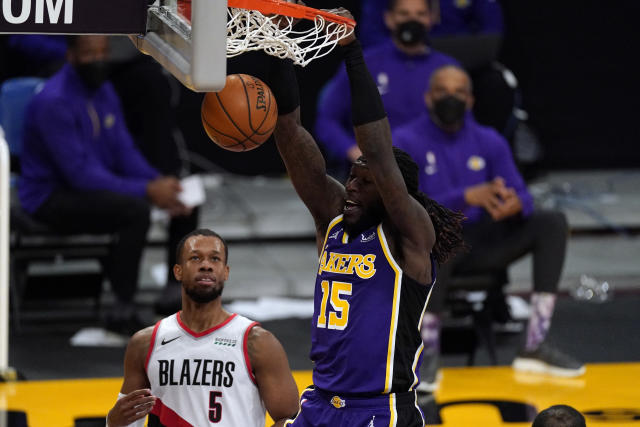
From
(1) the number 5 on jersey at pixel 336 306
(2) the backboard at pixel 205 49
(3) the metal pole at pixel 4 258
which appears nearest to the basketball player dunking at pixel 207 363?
(1) the number 5 on jersey at pixel 336 306

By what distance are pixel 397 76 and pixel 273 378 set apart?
3.70 m

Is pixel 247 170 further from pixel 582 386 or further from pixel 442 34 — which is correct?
pixel 582 386

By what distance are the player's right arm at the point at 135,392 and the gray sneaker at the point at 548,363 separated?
9.31 ft

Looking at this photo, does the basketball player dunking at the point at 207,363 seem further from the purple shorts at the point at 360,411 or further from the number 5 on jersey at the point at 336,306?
the number 5 on jersey at the point at 336,306

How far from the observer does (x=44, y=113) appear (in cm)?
792

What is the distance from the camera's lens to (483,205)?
7.05 metres

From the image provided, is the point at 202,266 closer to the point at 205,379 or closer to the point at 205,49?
the point at 205,379

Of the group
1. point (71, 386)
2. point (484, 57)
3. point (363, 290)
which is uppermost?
point (484, 57)

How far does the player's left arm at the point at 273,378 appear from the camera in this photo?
5016 millimetres

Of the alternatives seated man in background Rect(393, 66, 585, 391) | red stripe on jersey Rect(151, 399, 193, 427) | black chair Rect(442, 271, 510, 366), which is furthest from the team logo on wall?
black chair Rect(442, 271, 510, 366)

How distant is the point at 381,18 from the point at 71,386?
3713mm

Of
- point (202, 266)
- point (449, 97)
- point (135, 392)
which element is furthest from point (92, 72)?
point (135, 392)

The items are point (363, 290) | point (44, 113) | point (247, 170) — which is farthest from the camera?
point (247, 170)

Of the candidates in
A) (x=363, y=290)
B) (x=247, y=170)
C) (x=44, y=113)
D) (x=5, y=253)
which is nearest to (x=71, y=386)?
(x=5, y=253)
